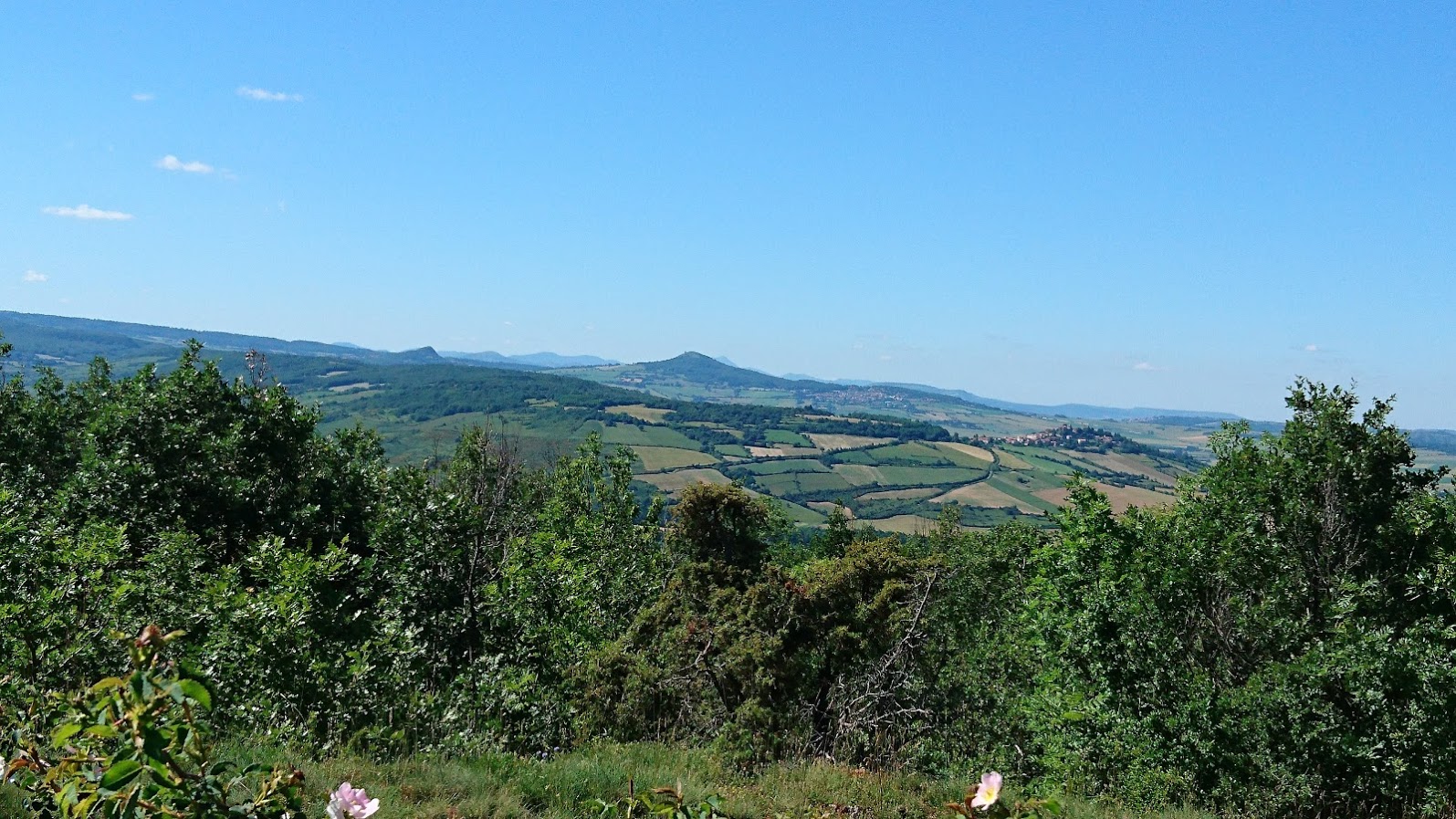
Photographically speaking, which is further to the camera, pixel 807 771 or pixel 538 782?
pixel 807 771

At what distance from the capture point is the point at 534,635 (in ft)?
52.7

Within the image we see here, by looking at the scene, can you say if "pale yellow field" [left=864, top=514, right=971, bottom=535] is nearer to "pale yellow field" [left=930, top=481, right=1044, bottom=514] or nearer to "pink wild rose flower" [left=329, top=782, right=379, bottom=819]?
"pale yellow field" [left=930, top=481, right=1044, bottom=514]

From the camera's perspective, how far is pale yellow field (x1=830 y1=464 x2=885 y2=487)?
155875mm

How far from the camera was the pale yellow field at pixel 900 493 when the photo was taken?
142 metres

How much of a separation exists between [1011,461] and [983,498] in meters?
44.2

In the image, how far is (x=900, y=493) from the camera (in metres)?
147

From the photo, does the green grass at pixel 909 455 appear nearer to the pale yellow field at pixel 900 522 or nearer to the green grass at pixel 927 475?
the green grass at pixel 927 475

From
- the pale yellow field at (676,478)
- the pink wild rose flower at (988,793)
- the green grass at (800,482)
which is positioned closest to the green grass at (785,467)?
the green grass at (800,482)

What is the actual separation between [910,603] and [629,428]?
178m

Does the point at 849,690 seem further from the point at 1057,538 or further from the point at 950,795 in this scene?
the point at 1057,538

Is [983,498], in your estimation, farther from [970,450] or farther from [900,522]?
[970,450]

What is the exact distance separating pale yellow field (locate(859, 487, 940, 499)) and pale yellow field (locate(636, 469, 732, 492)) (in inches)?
1027

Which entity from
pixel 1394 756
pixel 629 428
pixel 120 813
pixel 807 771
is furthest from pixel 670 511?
pixel 629 428

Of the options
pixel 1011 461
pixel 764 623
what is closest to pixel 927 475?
pixel 1011 461
